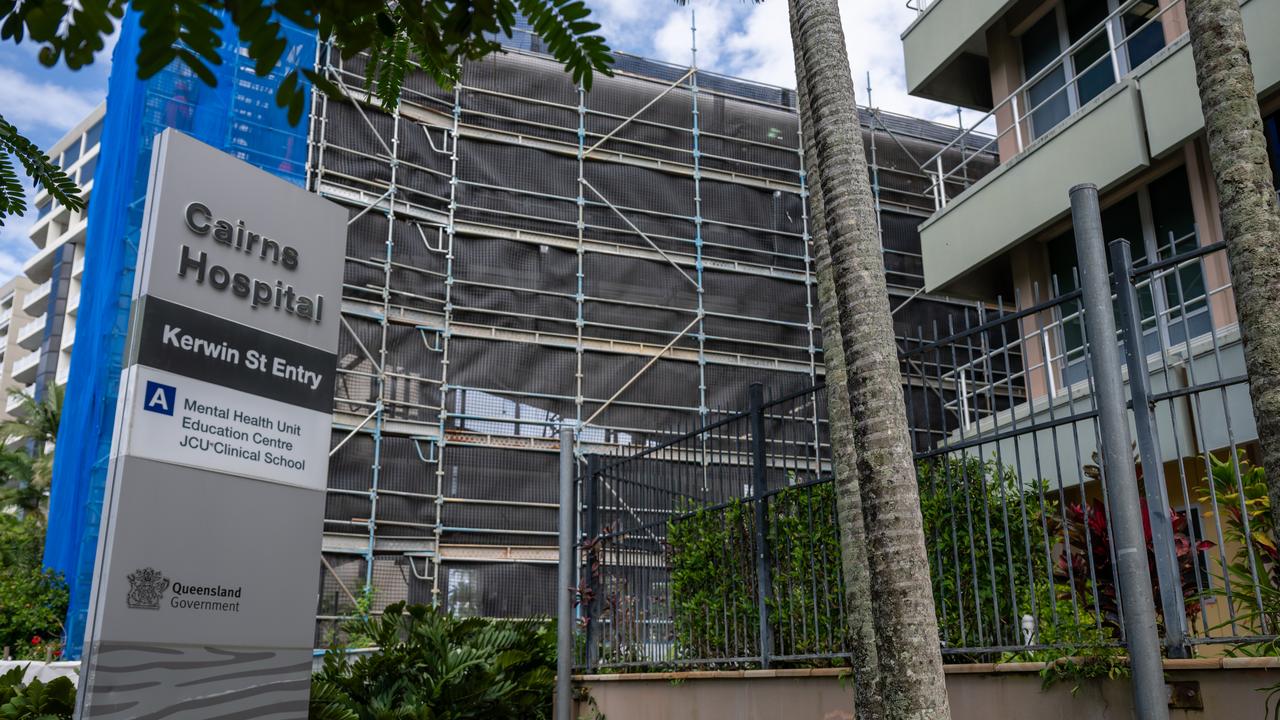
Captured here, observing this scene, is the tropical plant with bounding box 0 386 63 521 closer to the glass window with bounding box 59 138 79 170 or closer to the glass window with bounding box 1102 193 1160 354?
the glass window with bounding box 59 138 79 170

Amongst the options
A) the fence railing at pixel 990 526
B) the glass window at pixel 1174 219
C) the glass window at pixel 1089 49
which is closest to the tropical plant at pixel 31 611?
the fence railing at pixel 990 526

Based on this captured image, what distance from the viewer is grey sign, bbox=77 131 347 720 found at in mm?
4426

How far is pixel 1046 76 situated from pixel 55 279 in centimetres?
4938

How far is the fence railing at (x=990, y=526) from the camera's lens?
408 centimetres

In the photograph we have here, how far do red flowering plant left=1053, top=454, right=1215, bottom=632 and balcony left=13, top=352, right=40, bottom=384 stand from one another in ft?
183

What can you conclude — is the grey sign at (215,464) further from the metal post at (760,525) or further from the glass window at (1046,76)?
the glass window at (1046,76)

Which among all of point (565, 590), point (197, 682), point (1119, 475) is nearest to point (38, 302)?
point (565, 590)

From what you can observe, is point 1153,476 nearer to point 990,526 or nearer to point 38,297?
point 990,526

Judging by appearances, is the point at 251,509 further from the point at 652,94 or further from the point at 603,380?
the point at 652,94

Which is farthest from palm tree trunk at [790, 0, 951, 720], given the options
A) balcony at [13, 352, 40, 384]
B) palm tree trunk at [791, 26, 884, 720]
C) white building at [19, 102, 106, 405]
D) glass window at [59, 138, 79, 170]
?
glass window at [59, 138, 79, 170]

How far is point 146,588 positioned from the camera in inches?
175

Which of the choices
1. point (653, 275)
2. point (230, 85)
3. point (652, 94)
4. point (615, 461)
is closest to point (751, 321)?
point (653, 275)

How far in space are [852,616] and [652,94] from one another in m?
15.7

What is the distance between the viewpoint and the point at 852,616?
192 inches
